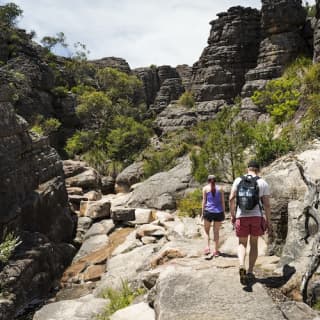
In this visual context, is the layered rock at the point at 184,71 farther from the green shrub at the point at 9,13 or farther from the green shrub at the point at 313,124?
the green shrub at the point at 313,124

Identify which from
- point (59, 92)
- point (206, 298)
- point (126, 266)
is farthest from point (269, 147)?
point (59, 92)

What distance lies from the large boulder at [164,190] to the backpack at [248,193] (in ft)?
38.2

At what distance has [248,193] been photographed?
21.8ft

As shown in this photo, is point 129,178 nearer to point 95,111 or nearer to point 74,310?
point 95,111

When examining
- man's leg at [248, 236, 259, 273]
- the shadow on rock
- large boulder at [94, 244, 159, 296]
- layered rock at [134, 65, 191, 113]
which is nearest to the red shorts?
man's leg at [248, 236, 259, 273]

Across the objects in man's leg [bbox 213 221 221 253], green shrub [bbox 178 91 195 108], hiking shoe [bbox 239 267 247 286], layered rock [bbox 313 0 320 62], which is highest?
layered rock [bbox 313 0 320 62]

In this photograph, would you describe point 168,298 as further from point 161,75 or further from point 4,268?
point 161,75

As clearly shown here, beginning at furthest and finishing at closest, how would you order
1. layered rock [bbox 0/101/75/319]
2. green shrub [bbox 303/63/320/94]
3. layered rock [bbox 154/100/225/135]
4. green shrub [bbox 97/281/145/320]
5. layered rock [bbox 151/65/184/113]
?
layered rock [bbox 151/65/184/113] < layered rock [bbox 154/100/225/135] < green shrub [bbox 303/63/320/94] < layered rock [bbox 0/101/75/319] < green shrub [bbox 97/281/145/320]

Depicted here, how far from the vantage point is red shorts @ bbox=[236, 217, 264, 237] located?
670 cm

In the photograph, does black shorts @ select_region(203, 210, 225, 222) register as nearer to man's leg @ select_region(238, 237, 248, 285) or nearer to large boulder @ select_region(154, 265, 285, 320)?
large boulder @ select_region(154, 265, 285, 320)

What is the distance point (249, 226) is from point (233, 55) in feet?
99.3

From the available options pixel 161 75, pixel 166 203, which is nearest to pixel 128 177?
pixel 166 203

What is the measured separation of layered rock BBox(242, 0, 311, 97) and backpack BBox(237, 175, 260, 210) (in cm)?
2500

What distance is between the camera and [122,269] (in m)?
11.5
